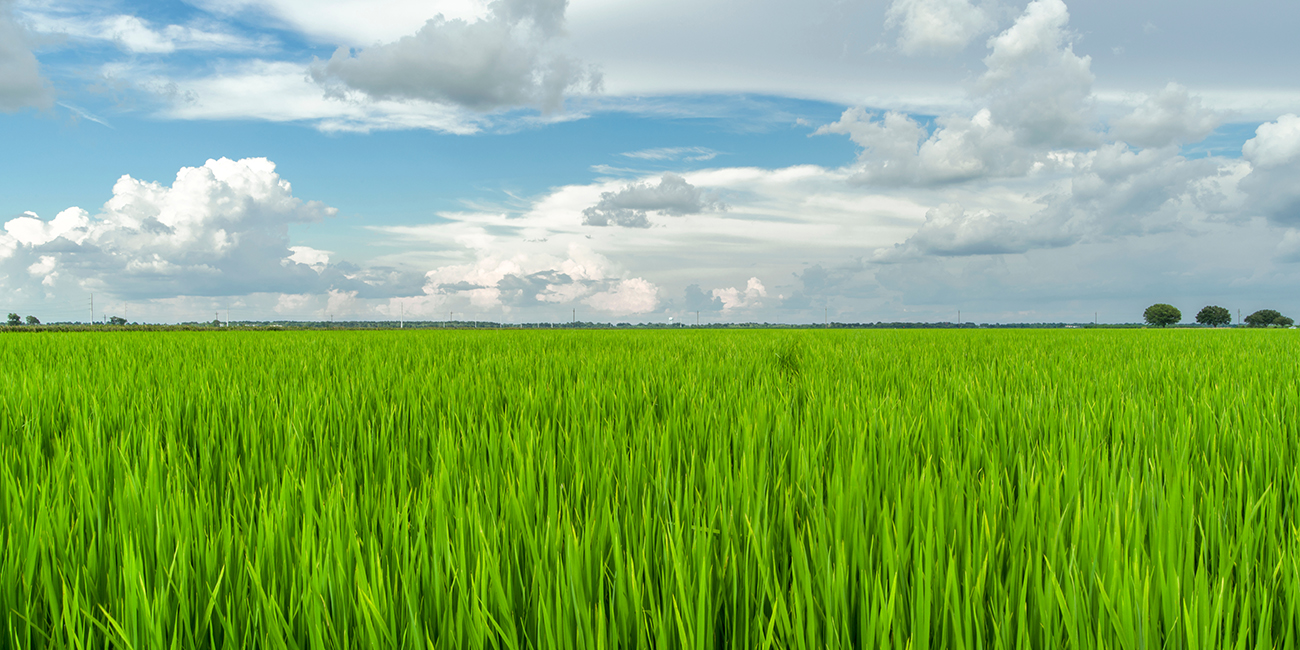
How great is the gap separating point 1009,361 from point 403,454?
238 inches

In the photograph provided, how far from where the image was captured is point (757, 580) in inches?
44.6

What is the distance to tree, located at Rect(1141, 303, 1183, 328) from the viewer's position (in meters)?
105

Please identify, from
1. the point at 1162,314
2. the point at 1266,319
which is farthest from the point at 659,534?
the point at 1266,319

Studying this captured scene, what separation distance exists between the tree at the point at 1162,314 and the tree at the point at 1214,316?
8.50m

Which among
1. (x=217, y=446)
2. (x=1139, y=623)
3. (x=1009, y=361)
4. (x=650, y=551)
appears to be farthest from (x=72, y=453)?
(x=1009, y=361)

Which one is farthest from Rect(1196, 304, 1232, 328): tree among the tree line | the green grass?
the green grass

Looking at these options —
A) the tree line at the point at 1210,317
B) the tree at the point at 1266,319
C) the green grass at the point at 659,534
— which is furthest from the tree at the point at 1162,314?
the green grass at the point at 659,534

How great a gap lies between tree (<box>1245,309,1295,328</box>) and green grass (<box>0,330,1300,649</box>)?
480 feet

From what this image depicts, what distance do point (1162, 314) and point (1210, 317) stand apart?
11543 mm

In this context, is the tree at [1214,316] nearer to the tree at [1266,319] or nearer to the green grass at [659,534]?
the tree at [1266,319]

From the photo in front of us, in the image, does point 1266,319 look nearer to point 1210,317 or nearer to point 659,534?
point 1210,317

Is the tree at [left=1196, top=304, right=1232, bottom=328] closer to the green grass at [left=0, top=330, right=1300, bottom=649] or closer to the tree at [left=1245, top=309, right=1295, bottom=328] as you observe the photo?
the tree at [left=1245, top=309, right=1295, bottom=328]

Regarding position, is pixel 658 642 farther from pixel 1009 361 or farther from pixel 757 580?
pixel 1009 361

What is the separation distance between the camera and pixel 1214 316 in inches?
4301
